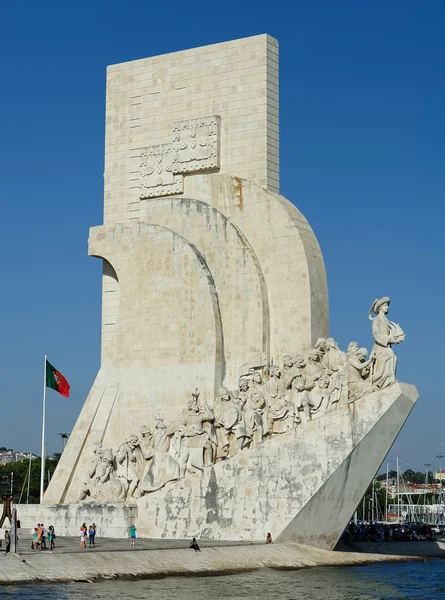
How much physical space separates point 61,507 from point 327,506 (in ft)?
17.7

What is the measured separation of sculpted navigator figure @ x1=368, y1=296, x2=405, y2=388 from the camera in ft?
68.6

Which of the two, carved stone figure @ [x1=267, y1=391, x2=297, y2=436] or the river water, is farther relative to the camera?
carved stone figure @ [x1=267, y1=391, x2=297, y2=436]

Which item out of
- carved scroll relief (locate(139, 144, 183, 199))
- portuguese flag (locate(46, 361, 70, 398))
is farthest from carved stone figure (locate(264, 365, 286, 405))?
portuguese flag (locate(46, 361, 70, 398))

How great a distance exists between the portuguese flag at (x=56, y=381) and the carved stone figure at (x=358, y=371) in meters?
7.38

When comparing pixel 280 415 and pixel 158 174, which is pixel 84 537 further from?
pixel 158 174

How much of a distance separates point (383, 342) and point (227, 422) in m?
3.29

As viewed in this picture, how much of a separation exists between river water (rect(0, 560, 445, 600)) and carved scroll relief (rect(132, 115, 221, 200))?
29.2 ft

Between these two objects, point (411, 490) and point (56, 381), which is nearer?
point (56, 381)

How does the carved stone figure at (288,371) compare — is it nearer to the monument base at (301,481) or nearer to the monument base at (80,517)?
the monument base at (301,481)

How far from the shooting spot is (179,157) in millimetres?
24625

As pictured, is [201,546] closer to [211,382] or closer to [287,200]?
[211,382]

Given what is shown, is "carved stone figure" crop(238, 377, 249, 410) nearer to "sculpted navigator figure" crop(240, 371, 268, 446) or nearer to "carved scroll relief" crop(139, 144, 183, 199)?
"sculpted navigator figure" crop(240, 371, 268, 446)

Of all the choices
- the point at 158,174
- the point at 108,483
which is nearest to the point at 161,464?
the point at 108,483

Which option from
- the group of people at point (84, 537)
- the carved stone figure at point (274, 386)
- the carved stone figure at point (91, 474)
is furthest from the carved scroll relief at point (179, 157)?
the group of people at point (84, 537)
